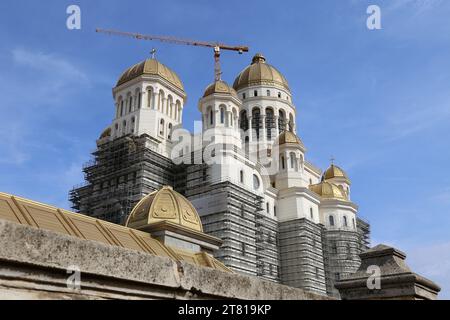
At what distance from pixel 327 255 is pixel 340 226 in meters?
3.54

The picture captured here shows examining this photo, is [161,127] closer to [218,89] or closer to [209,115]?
[209,115]

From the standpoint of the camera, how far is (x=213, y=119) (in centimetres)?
4216

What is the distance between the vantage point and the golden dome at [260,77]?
182 ft

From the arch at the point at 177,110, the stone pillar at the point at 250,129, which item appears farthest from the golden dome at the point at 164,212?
the stone pillar at the point at 250,129

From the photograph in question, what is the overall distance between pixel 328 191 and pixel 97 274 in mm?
47809

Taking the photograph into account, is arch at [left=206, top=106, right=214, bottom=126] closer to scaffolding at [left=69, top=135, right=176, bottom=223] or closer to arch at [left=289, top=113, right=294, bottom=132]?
scaffolding at [left=69, top=135, right=176, bottom=223]

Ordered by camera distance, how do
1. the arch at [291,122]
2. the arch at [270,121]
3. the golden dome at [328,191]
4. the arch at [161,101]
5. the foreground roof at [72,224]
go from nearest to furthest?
the foreground roof at [72,224] → the arch at [161,101] → the golden dome at [328,191] → the arch at [270,121] → the arch at [291,122]

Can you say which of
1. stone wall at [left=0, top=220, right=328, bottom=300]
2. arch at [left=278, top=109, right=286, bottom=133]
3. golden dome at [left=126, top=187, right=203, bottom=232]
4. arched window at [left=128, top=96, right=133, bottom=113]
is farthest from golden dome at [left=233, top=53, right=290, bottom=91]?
stone wall at [left=0, top=220, right=328, bottom=300]

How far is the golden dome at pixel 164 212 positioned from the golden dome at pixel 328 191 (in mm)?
33390

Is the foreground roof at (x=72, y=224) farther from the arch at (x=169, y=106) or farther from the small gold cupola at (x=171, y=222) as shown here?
the arch at (x=169, y=106)

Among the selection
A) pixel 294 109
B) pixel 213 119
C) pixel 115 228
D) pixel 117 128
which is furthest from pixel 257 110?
pixel 115 228

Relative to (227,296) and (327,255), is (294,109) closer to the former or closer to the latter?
(327,255)

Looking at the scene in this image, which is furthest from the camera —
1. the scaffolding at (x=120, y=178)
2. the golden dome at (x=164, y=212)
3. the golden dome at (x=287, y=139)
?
the golden dome at (x=287, y=139)

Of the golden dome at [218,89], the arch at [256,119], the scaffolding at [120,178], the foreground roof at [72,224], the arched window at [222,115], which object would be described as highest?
the arch at [256,119]
